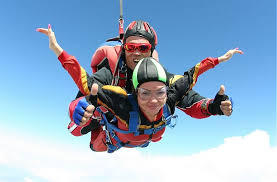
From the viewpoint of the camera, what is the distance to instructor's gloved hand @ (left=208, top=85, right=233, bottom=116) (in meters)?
2.79

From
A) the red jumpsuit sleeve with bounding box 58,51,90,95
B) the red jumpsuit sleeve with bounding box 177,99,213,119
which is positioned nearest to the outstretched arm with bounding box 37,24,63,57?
the red jumpsuit sleeve with bounding box 58,51,90,95

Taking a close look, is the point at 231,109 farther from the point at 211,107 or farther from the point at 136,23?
the point at 136,23

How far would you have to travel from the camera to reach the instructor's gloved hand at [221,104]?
2793 millimetres

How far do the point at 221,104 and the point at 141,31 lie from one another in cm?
128

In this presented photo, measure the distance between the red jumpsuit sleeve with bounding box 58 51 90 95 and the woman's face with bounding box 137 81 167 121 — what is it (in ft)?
1.80

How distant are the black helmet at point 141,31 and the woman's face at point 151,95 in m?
0.84

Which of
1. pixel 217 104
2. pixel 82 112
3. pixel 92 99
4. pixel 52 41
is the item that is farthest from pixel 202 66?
pixel 52 41

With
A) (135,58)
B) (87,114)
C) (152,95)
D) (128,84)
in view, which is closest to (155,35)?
(135,58)

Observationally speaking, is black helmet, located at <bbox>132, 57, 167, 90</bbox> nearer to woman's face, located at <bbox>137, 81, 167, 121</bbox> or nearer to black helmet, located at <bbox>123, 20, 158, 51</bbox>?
woman's face, located at <bbox>137, 81, 167, 121</bbox>

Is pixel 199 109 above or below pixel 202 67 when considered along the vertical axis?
below

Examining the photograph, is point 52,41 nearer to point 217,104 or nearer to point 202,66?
point 202,66

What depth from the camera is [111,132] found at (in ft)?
10.5

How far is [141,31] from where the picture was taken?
3059 millimetres

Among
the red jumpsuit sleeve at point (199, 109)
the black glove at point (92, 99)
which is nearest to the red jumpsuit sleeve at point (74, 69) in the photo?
the black glove at point (92, 99)
